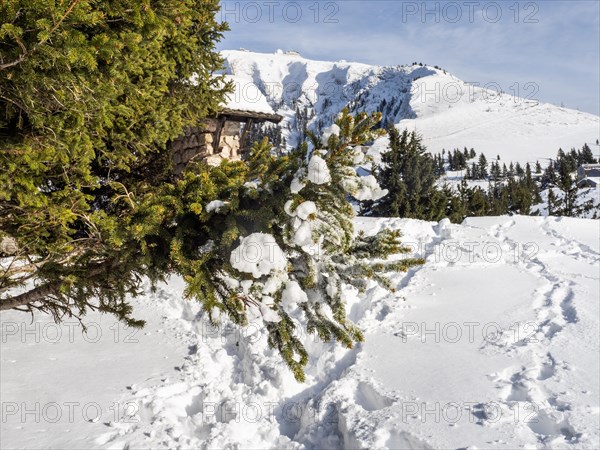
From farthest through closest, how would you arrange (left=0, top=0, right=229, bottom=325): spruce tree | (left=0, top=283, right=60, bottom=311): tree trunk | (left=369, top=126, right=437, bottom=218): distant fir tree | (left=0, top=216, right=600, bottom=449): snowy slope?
(left=369, top=126, right=437, bottom=218): distant fir tree
(left=0, top=216, right=600, bottom=449): snowy slope
(left=0, top=283, right=60, bottom=311): tree trunk
(left=0, top=0, right=229, bottom=325): spruce tree

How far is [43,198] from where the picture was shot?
12.0 ft

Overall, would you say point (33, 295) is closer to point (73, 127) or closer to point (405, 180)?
point (73, 127)

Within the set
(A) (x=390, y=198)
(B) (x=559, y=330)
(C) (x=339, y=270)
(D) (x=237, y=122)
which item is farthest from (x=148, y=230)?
(A) (x=390, y=198)

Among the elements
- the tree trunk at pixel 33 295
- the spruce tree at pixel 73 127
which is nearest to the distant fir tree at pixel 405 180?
the spruce tree at pixel 73 127

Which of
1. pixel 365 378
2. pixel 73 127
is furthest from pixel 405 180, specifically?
pixel 73 127

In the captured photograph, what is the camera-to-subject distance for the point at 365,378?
21.5 feet

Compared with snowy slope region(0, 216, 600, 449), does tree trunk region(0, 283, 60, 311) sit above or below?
above

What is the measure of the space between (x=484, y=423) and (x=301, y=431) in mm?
2433

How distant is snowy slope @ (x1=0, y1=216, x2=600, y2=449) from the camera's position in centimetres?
520

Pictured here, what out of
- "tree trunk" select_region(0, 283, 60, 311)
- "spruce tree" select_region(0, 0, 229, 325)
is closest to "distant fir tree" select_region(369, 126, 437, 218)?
"spruce tree" select_region(0, 0, 229, 325)

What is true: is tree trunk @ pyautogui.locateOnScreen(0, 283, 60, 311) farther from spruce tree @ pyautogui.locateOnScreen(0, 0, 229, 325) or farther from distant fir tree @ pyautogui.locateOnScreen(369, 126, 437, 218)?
distant fir tree @ pyautogui.locateOnScreen(369, 126, 437, 218)

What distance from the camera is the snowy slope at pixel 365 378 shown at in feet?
17.1

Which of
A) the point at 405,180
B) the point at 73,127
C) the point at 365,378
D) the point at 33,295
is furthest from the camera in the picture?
the point at 405,180

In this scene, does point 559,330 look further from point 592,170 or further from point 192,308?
point 592,170
